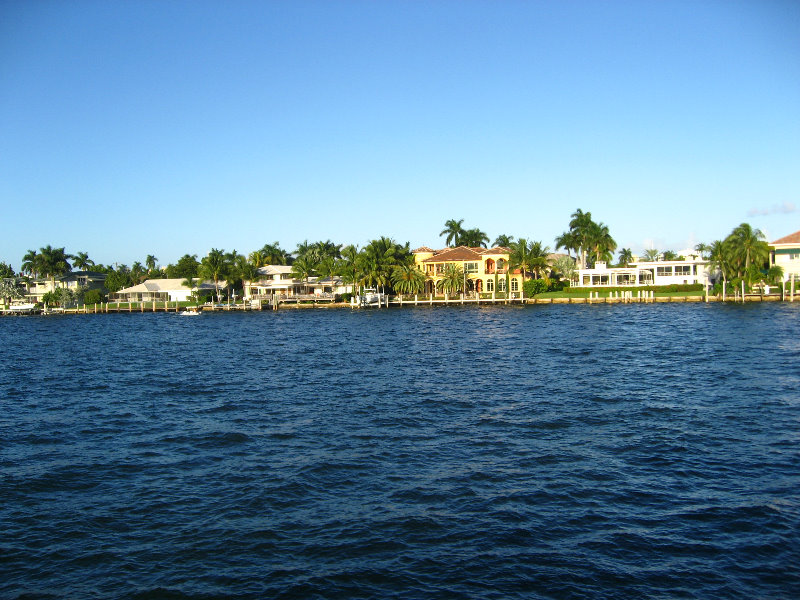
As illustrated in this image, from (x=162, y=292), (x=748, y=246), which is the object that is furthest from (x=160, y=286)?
(x=748, y=246)

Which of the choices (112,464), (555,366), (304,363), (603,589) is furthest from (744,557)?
(304,363)

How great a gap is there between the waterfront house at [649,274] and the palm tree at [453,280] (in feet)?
75.2

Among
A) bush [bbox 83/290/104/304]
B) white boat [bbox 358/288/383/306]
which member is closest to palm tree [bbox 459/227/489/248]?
white boat [bbox 358/288/383/306]

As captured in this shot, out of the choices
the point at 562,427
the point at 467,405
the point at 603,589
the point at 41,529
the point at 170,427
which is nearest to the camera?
the point at 603,589

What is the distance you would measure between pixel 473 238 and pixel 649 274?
40.4 metres

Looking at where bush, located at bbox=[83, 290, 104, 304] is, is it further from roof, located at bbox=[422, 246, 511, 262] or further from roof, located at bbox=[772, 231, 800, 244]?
roof, located at bbox=[772, 231, 800, 244]

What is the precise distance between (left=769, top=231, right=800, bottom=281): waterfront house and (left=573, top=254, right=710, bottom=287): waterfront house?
1011 centimetres

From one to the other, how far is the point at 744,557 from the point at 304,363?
3156 centimetres

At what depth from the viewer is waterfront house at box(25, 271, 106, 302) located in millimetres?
136113

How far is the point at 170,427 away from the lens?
2391cm

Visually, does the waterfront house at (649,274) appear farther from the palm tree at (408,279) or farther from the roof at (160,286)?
the roof at (160,286)

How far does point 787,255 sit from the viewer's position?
96375 millimetres

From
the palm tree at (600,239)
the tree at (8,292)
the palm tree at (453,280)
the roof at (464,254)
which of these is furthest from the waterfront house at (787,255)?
the tree at (8,292)

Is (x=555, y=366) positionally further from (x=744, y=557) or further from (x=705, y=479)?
(x=744, y=557)
